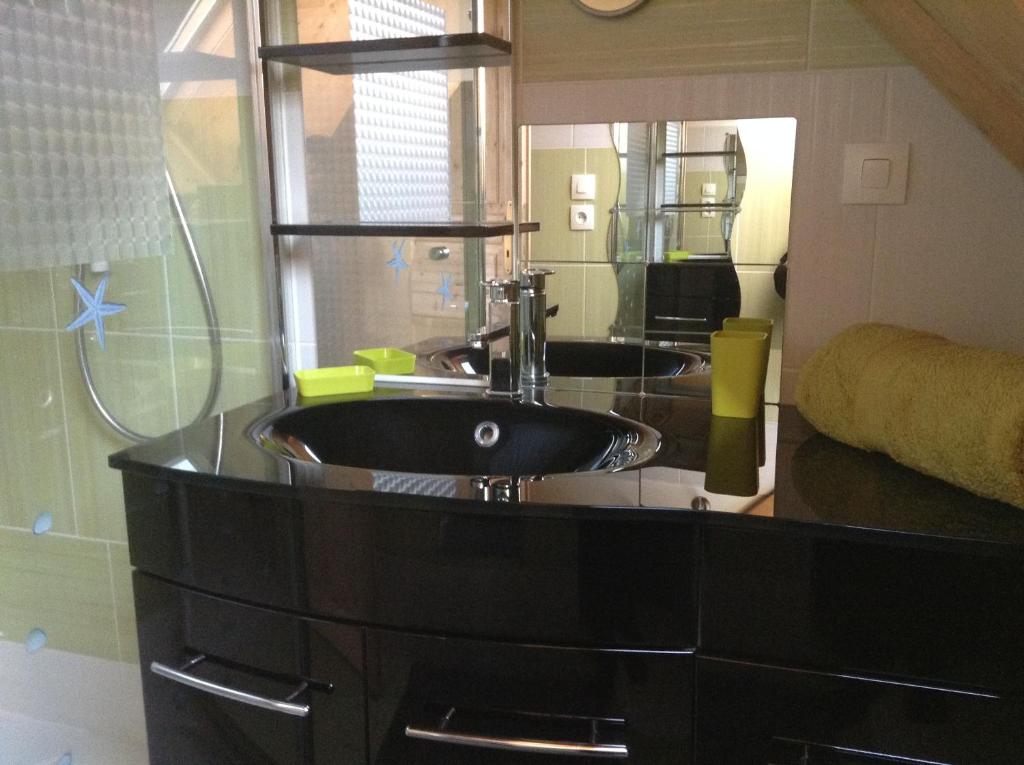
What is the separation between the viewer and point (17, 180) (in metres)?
1.22

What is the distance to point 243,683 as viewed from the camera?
40.7 inches

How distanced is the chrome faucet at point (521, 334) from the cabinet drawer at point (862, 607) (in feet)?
1.75

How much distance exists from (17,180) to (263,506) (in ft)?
2.08

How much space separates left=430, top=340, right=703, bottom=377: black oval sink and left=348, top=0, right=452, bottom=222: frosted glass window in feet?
0.80

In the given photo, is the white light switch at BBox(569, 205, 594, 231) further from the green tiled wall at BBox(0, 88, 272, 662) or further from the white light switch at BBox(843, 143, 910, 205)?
the green tiled wall at BBox(0, 88, 272, 662)

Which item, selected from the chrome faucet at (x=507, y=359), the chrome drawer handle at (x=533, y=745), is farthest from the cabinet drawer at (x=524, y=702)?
the chrome faucet at (x=507, y=359)

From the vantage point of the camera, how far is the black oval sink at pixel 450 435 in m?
1.21

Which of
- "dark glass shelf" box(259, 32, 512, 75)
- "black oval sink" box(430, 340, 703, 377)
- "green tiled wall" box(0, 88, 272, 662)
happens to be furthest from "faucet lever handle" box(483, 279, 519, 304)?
"green tiled wall" box(0, 88, 272, 662)

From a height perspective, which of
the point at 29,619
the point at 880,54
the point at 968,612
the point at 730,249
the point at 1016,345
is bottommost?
the point at 29,619

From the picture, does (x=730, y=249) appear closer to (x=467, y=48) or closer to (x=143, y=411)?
(x=467, y=48)

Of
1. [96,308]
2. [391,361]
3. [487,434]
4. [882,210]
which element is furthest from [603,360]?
[96,308]

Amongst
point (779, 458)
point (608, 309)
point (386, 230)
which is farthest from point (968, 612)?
point (386, 230)

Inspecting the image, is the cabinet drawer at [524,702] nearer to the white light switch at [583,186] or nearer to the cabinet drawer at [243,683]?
the cabinet drawer at [243,683]

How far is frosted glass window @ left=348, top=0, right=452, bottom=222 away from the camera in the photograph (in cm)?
136
